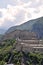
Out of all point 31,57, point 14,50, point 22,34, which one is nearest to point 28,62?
point 31,57

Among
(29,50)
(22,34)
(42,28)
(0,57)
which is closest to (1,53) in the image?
(0,57)

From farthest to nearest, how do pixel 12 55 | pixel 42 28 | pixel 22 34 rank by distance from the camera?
1. pixel 42 28
2. pixel 22 34
3. pixel 12 55

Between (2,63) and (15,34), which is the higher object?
(15,34)

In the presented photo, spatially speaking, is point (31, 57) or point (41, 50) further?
point (41, 50)

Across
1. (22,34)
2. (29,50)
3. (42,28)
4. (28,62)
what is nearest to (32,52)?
(29,50)

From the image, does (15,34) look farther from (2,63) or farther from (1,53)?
(2,63)

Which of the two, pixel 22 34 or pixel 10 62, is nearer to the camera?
pixel 10 62

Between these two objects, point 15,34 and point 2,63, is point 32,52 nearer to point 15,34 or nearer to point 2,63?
point 2,63

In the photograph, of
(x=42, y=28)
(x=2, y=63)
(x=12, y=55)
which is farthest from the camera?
(x=42, y=28)

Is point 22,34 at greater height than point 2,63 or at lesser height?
greater
